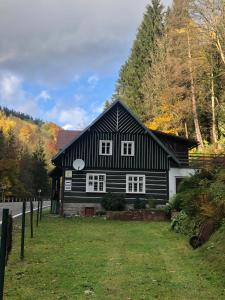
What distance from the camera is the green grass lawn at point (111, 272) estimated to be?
25.1ft

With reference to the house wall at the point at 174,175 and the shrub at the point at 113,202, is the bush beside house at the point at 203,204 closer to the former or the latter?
the shrub at the point at 113,202

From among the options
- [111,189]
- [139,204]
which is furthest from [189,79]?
[139,204]

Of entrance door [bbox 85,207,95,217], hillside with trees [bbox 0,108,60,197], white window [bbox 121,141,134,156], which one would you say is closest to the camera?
entrance door [bbox 85,207,95,217]

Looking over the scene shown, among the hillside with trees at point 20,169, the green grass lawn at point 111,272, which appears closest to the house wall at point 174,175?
the green grass lawn at point 111,272

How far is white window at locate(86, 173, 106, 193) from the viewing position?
31359mm

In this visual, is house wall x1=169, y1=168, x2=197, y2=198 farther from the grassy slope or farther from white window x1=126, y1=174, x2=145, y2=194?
the grassy slope

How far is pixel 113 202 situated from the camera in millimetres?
30109

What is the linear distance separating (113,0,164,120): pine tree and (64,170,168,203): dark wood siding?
87.6ft

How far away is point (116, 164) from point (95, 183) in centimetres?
198

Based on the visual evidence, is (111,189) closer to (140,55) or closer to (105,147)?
(105,147)

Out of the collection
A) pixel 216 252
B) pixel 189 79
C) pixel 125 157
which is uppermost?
pixel 189 79

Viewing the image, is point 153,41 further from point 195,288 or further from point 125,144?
point 195,288

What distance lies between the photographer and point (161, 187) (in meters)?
31.8

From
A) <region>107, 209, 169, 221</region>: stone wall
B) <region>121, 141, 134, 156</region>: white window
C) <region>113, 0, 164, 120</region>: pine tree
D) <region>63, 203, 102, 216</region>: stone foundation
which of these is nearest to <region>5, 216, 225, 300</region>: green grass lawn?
<region>107, 209, 169, 221</region>: stone wall
